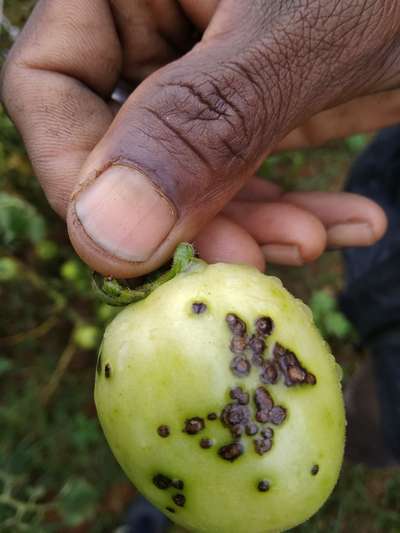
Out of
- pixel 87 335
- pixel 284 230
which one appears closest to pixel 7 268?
pixel 87 335

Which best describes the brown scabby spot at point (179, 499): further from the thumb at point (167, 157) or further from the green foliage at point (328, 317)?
the green foliage at point (328, 317)

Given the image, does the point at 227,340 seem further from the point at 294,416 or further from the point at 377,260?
the point at 377,260

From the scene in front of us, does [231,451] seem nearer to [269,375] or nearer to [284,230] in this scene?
[269,375]

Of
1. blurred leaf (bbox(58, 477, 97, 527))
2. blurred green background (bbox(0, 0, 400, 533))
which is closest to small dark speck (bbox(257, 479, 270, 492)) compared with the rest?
blurred leaf (bbox(58, 477, 97, 527))

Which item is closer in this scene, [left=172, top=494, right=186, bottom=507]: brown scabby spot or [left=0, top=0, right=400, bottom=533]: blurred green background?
[left=172, top=494, right=186, bottom=507]: brown scabby spot

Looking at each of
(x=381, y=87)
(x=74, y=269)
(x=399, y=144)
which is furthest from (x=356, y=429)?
(x=381, y=87)

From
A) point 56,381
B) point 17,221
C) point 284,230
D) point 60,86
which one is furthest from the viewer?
point 56,381

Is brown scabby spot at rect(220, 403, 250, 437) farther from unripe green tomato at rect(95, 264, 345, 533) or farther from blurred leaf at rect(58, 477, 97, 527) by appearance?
blurred leaf at rect(58, 477, 97, 527)
